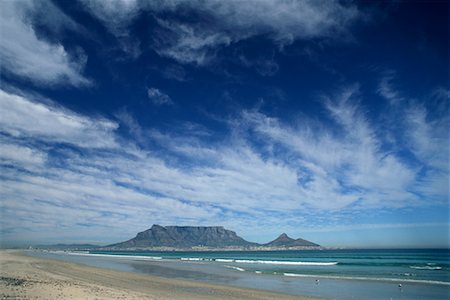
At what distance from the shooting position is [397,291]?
83.8 ft

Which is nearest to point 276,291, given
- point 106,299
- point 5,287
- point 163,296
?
point 163,296

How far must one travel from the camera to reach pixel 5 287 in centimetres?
1888

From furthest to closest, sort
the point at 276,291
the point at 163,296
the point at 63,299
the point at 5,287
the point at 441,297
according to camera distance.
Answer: the point at 276,291
the point at 441,297
the point at 163,296
the point at 5,287
the point at 63,299

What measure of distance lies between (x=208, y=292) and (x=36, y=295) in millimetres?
11154

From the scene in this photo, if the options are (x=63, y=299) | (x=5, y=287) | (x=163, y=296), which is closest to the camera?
(x=63, y=299)

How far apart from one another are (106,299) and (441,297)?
2277cm

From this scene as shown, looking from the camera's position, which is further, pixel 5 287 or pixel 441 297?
pixel 441 297

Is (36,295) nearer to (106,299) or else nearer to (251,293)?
(106,299)

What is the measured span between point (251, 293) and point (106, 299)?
10.6 metres

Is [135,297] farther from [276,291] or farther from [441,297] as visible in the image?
[441,297]

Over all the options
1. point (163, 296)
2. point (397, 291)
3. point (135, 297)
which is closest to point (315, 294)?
point (397, 291)

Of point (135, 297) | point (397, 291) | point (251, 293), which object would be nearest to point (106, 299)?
point (135, 297)

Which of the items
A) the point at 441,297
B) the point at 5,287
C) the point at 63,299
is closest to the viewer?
the point at 63,299

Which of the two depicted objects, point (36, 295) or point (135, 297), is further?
point (135, 297)
